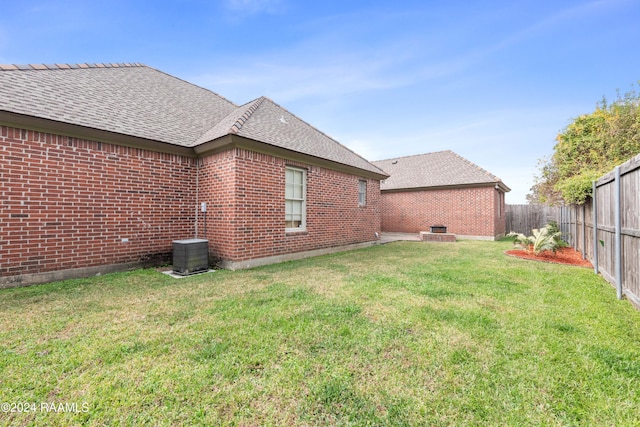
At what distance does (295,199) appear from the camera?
8227 millimetres

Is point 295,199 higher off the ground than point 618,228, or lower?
higher

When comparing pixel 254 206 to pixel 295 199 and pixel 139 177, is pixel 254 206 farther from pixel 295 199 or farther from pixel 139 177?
pixel 139 177

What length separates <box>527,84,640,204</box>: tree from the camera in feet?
46.9

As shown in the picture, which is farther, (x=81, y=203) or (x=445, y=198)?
(x=445, y=198)

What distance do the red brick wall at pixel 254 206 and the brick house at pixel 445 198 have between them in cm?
932

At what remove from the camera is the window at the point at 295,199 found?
317 inches

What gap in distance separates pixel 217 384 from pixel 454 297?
3.83 meters

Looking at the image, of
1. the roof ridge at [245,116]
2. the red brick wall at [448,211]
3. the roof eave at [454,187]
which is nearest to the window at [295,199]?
the roof ridge at [245,116]

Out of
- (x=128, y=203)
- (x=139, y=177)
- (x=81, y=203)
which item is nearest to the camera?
(x=81, y=203)

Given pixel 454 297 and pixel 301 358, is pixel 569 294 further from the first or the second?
pixel 301 358

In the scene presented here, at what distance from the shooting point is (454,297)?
4.27 metres

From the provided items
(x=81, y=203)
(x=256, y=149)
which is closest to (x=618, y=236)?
(x=256, y=149)

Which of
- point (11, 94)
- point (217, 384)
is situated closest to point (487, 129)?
point (217, 384)

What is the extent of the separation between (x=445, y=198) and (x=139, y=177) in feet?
50.2
